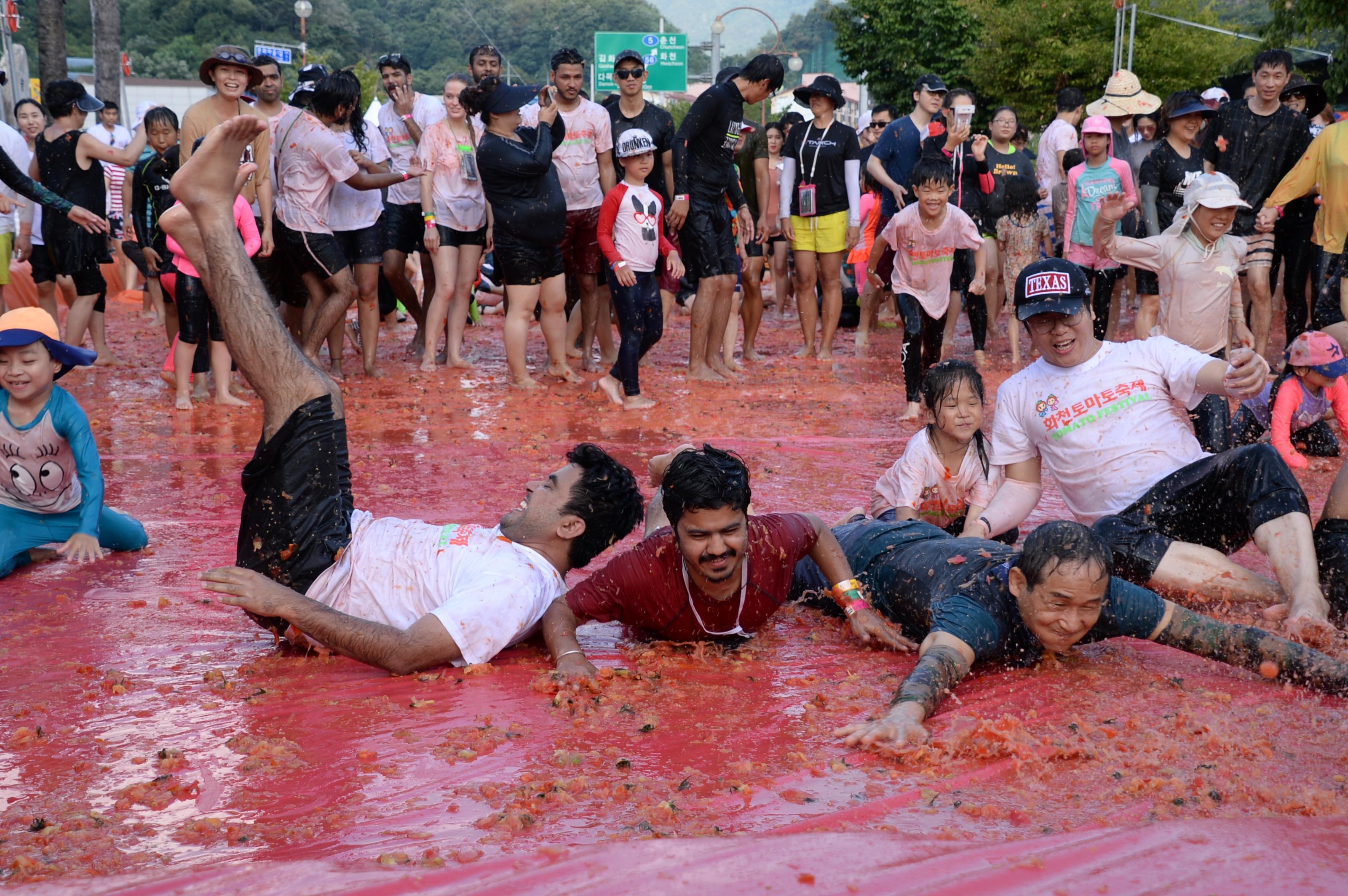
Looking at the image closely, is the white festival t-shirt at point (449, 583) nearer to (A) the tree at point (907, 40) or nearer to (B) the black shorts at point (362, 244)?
(B) the black shorts at point (362, 244)

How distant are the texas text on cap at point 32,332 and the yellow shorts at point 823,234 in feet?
22.9

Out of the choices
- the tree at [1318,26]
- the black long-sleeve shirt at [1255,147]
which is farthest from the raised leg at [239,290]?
the tree at [1318,26]

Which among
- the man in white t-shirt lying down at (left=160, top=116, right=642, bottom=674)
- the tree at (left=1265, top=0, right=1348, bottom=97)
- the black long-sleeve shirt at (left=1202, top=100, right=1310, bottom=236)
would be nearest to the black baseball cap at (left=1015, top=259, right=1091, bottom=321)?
the man in white t-shirt lying down at (left=160, top=116, right=642, bottom=674)

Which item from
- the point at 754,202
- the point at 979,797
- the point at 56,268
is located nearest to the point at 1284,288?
the point at 754,202

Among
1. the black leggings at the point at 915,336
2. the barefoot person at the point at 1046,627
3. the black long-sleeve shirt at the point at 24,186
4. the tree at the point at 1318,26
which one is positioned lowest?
the barefoot person at the point at 1046,627

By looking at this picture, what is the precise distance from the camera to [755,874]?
9.10 feet

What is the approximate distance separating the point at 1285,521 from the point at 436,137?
7595 millimetres

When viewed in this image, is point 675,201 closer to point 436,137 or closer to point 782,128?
point 436,137

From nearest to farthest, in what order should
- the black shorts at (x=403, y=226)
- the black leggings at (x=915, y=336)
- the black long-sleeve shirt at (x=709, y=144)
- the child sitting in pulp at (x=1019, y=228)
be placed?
the black leggings at (x=915, y=336)
the black long-sleeve shirt at (x=709, y=144)
the black shorts at (x=403, y=226)
the child sitting in pulp at (x=1019, y=228)

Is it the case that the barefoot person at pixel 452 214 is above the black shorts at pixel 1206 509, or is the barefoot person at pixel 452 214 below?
above

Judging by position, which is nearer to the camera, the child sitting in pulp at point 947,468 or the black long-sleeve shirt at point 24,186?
the child sitting in pulp at point 947,468

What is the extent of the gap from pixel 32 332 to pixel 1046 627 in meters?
4.23

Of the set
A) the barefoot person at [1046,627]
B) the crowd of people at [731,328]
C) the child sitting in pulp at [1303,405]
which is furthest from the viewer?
the child sitting in pulp at [1303,405]

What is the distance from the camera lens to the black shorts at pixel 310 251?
9.16 metres
